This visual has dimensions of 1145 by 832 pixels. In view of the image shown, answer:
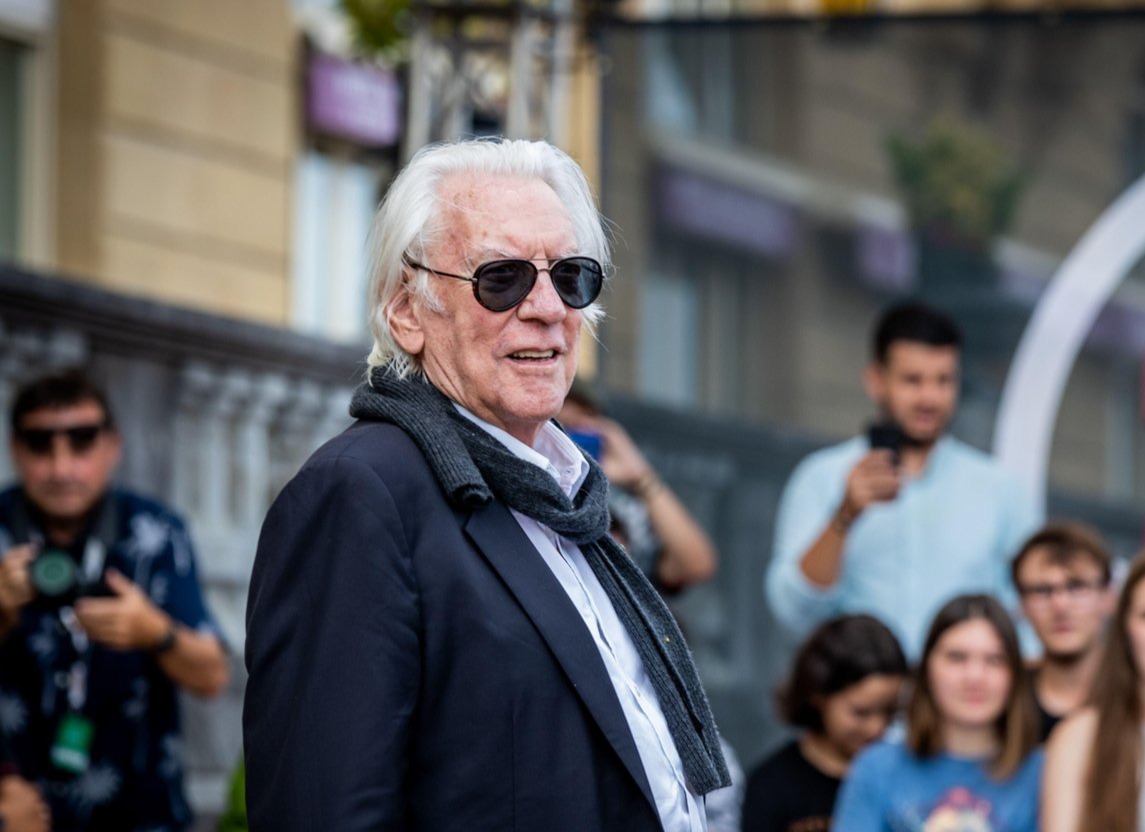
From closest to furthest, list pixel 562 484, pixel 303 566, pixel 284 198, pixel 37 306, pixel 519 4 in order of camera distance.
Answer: pixel 303 566
pixel 562 484
pixel 37 306
pixel 519 4
pixel 284 198

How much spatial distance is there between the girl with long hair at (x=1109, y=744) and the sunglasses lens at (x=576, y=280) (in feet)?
8.43

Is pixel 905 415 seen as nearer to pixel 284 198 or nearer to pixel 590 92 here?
pixel 284 198

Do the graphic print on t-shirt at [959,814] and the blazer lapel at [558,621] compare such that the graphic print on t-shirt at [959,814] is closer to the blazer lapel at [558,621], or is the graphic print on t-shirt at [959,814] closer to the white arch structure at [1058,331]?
the white arch structure at [1058,331]

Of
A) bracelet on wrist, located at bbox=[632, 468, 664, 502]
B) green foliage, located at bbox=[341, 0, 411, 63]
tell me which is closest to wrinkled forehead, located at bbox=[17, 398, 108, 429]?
bracelet on wrist, located at bbox=[632, 468, 664, 502]

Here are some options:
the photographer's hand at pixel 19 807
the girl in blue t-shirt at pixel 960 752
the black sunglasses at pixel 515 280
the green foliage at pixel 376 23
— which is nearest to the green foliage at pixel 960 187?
the girl in blue t-shirt at pixel 960 752

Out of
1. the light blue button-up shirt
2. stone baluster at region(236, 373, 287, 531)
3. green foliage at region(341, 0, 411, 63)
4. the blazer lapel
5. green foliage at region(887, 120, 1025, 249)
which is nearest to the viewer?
the blazer lapel

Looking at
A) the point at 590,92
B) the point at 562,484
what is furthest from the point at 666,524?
the point at 590,92

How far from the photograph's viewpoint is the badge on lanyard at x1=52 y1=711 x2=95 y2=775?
504 centimetres

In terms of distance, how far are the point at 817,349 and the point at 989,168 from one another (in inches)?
32.1

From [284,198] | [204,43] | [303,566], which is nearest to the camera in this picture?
[303,566]

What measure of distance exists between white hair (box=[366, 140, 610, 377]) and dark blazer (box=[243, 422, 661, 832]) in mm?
239

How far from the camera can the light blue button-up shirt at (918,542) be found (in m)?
6.21

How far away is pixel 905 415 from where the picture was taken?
6148mm

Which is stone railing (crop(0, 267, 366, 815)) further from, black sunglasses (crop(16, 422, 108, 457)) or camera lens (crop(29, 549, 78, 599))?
camera lens (crop(29, 549, 78, 599))
